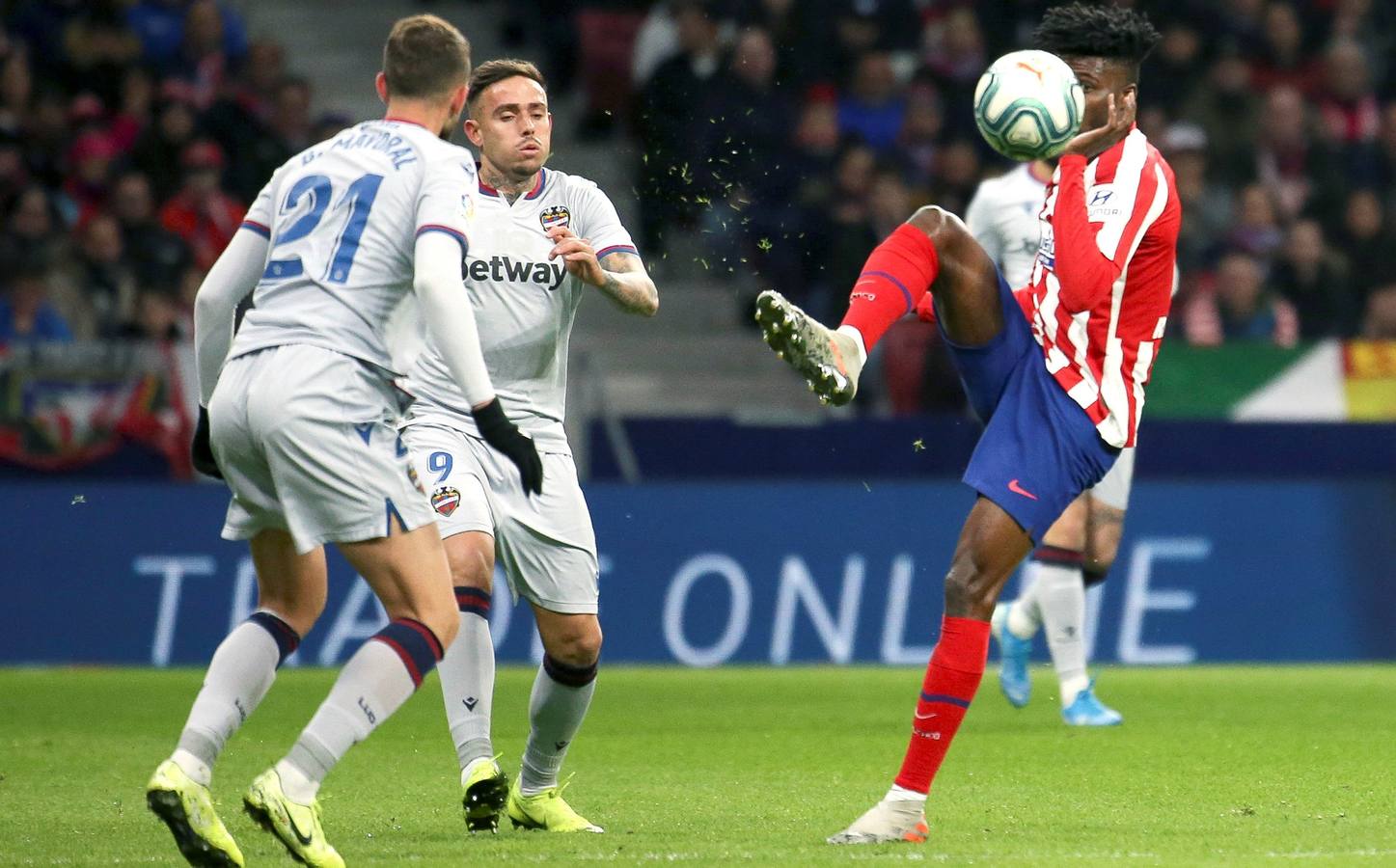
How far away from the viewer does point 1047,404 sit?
5.70 m

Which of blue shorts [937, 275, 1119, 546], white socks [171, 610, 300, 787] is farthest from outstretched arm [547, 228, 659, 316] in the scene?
white socks [171, 610, 300, 787]

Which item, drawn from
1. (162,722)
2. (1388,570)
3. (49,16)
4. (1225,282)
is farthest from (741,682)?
(49,16)

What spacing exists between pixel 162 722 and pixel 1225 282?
825 cm

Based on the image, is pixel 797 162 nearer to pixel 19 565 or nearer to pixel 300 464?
pixel 19 565

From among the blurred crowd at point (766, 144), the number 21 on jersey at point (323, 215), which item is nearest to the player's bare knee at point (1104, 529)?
the blurred crowd at point (766, 144)

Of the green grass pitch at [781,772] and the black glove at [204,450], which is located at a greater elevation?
the black glove at [204,450]

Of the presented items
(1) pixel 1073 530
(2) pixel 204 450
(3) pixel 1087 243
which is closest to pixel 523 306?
(2) pixel 204 450

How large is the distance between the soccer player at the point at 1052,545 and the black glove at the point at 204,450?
4559mm

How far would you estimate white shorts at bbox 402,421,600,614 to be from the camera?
6059mm

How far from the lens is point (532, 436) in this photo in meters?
6.19

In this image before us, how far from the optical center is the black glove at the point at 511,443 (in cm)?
471

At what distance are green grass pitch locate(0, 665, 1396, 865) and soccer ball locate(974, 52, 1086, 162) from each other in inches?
75.1

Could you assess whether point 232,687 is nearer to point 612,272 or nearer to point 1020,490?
point 612,272

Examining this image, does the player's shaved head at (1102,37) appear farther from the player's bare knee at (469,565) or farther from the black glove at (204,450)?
the black glove at (204,450)
